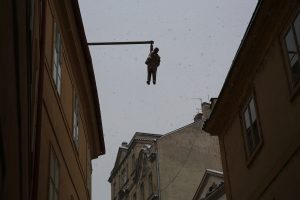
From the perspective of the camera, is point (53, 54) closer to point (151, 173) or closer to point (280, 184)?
point (280, 184)

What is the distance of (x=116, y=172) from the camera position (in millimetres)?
49688

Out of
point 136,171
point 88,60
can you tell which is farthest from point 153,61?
point 136,171

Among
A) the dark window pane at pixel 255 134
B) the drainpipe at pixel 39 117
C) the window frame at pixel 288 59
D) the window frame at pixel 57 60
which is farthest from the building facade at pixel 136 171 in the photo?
the drainpipe at pixel 39 117

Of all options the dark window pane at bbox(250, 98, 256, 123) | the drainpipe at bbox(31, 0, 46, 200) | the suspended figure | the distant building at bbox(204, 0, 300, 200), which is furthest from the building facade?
the drainpipe at bbox(31, 0, 46, 200)

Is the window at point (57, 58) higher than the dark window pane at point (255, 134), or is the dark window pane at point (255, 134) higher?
the window at point (57, 58)

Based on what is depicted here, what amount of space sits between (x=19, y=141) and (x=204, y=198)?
21236 millimetres

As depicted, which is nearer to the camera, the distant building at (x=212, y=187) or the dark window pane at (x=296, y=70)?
the dark window pane at (x=296, y=70)

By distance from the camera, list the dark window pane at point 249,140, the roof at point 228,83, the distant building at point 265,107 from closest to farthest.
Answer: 1. the distant building at point 265,107
2. the roof at point 228,83
3. the dark window pane at point 249,140

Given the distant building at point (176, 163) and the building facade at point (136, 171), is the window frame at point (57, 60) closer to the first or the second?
the distant building at point (176, 163)

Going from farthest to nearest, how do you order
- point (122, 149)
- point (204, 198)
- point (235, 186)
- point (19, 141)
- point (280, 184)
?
point (122, 149) → point (204, 198) → point (235, 186) → point (280, 184) → point (19, 141)

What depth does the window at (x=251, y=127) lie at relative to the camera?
15.3 metres

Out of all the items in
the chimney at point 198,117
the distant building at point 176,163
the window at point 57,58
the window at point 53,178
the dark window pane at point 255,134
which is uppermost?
the chimney at point 198,117

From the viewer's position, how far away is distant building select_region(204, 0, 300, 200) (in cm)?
1257

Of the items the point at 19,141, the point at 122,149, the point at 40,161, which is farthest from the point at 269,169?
the point at 122,149
